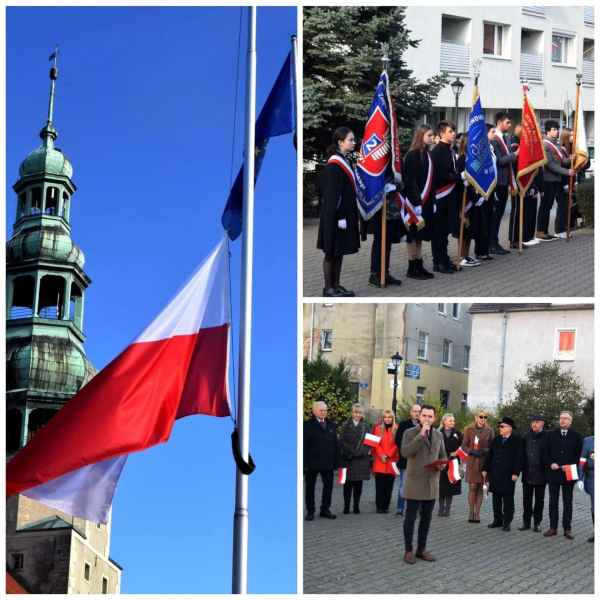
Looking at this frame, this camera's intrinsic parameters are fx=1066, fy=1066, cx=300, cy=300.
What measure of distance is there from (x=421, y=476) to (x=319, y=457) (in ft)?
7.76

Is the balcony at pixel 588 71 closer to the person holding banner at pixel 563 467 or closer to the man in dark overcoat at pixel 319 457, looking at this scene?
the person holding banner at pixel 563 467

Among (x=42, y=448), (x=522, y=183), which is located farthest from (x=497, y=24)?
(x=42, y=448)

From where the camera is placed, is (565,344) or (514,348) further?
(514,348)

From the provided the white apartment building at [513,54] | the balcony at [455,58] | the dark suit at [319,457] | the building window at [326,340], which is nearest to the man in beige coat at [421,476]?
the dark suit at [319,457]

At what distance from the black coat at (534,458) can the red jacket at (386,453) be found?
1612 millimetres

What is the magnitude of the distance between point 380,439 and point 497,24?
1713 cm

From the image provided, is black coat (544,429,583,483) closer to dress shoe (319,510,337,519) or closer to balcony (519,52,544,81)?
dress shoe (319,510,337,519)

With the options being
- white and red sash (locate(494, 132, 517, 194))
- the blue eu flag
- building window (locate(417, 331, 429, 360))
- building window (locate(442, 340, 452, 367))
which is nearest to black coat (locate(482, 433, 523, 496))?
white and red sash (locate(494, 132, 517, 194))

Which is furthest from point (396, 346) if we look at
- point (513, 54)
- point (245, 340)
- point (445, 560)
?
point (513, 54)

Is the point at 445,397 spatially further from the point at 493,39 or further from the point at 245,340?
the point at 245,340

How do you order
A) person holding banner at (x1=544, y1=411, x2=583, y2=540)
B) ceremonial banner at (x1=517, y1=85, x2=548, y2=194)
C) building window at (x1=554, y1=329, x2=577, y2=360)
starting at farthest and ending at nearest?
building window at (x1=554, y1=329, x2=577, y2=360), ceremonial banner at (x1=517, y1=85, x2=548, y2=194), person holding banner at (x1=544, y1=411, x2=583, y2=540)

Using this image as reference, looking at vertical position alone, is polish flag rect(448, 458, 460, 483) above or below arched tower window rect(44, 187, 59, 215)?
below

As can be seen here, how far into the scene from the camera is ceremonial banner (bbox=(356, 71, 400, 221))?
41.2ft

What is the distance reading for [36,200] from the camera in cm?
3653
